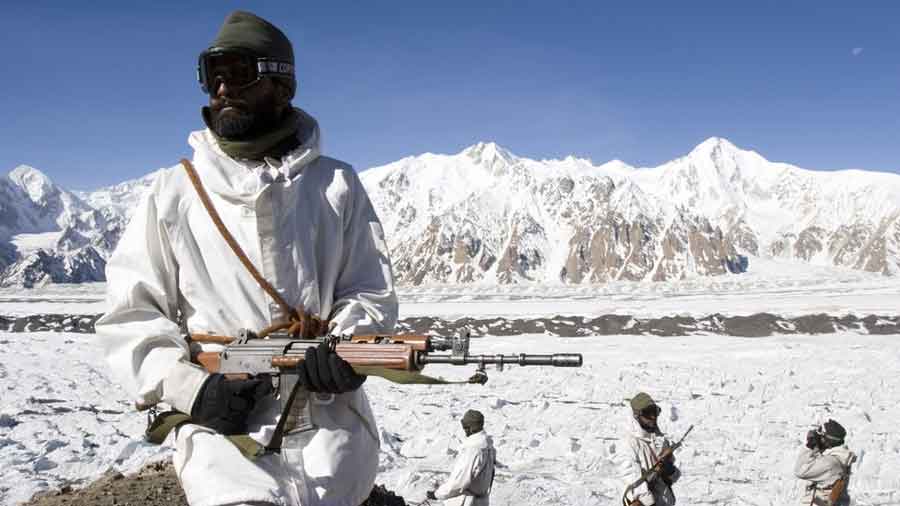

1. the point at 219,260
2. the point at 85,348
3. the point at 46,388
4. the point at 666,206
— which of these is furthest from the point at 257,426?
the point at 666,206

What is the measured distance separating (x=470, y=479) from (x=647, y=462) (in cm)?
183

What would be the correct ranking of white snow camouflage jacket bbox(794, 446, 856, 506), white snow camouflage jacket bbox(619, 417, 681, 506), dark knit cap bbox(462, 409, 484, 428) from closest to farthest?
white snow camouflage jacket bbox(619, 417, 681, 506) → dark knit cap bbox(462, 409, 484, 428) → white snow camouflage jacket bbox(794, 446, 856, 506)

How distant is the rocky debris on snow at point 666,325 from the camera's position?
34.1 m

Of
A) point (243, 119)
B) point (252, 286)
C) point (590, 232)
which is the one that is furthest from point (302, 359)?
point (590, 232)

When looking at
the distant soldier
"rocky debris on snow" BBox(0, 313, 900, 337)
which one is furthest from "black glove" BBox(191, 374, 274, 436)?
"rocky debris on snow" BBox(0, 313, 900, 337)

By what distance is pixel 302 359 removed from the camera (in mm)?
2533

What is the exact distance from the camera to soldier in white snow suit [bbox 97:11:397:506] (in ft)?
8.29

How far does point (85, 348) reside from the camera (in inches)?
1019

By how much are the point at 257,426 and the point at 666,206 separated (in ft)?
582

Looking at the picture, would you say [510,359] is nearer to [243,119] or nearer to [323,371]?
[323,371]

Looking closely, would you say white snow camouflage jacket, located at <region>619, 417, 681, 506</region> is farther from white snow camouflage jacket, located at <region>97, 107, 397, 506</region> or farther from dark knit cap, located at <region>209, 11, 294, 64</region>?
dark knit cap, located at <region>209, 11, 294, 64</region>

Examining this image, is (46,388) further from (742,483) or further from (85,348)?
(742,483)

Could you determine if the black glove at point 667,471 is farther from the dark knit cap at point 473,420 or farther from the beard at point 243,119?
the beard at point 243,119

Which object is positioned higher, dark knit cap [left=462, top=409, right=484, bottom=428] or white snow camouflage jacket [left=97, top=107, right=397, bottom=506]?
white snow camouflage jacket [left=97, top=107, right=397, bottom=506]
